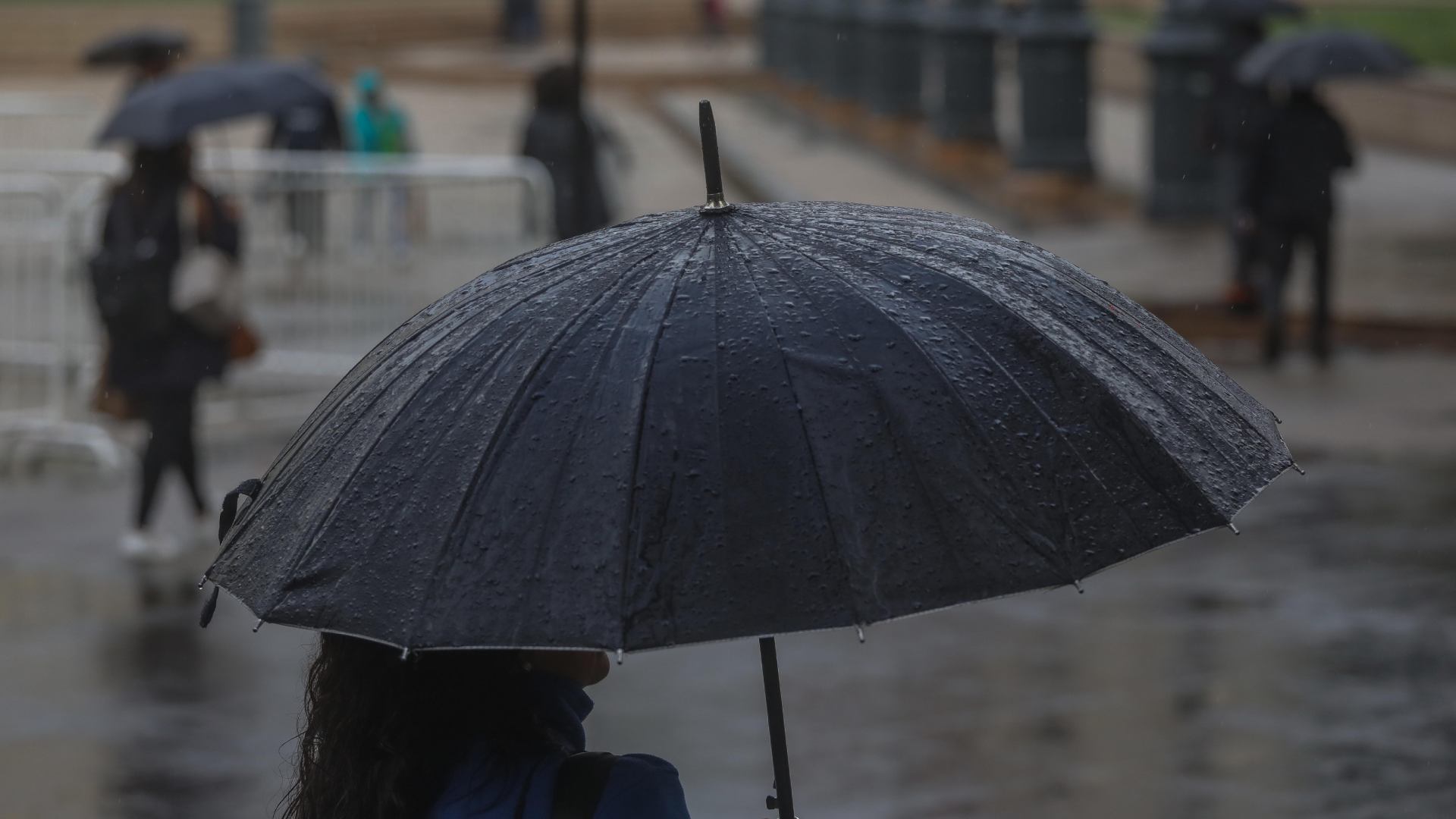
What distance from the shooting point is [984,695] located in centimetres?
670

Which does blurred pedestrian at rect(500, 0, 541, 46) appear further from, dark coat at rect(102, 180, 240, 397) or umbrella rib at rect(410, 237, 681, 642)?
umbrella rib at rect(410, 237, 681, 642)

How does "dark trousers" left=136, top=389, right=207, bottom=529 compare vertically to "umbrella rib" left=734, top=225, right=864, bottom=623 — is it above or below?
below

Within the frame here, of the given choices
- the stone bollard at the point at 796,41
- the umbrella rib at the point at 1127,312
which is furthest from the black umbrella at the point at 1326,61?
the stone bollard at the point at 796,41

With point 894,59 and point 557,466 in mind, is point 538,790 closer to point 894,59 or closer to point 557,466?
point 557,466

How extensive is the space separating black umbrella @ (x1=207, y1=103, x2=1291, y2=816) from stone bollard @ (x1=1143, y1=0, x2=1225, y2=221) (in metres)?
14.7

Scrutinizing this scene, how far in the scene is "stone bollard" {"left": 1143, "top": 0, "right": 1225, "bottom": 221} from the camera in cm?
1719

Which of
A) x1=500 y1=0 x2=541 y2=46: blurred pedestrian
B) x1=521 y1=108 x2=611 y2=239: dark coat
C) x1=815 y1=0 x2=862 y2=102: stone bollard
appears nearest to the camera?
x1=521 y1=108 x2=611 y2=239: dark coat

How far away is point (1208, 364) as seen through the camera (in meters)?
2.98

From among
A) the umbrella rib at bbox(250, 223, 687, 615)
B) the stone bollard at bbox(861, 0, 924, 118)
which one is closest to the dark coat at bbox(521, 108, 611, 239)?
the umbrella rib at bbox(250, 223, 687, 615)

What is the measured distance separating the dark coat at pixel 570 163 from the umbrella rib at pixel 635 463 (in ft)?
27.7

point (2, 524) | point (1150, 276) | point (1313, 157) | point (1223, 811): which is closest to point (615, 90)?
point (1150, 276)

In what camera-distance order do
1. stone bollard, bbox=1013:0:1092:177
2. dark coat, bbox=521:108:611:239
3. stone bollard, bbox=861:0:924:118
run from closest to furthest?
dark coat, bbox=521:108:611:239 < stone bollard, bbox=1013:0:1092:177 < stone bollard, bbox=861:0:924:118

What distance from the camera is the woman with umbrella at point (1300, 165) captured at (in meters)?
12.1

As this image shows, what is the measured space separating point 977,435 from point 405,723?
2.46 ft
